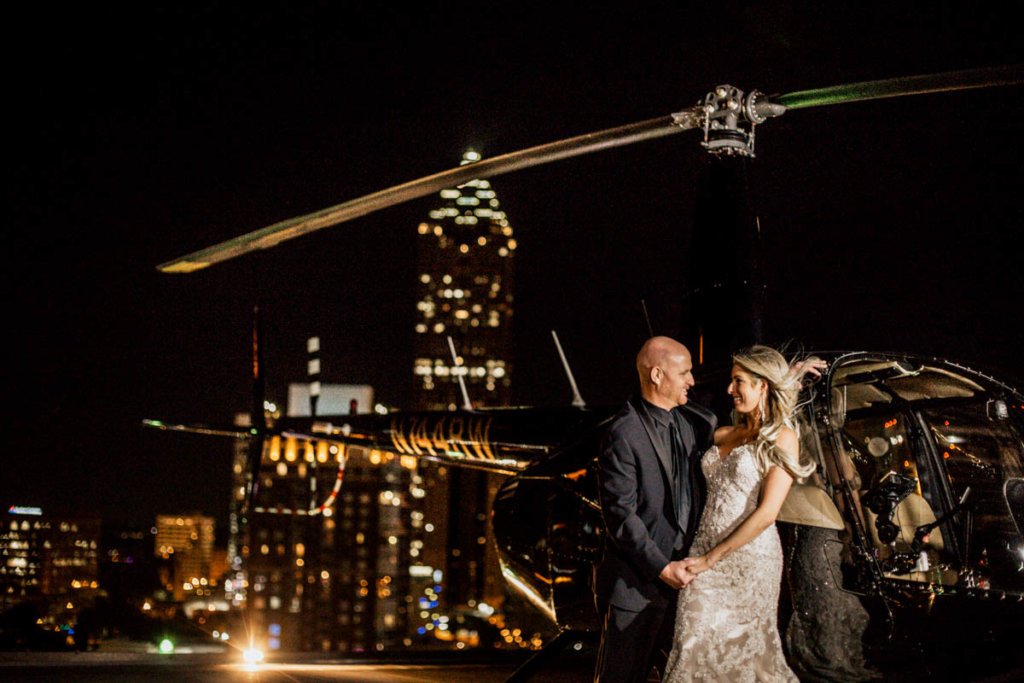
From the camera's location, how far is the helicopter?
420 centimetres

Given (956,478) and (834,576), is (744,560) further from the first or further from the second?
(956,478)

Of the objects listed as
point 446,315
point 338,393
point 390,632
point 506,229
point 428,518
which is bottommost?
point 390,632

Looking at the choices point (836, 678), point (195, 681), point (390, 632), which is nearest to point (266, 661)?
point (195, 681)

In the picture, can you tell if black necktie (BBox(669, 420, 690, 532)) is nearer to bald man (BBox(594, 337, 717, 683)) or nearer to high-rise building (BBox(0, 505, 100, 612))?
bald man (BBox(594, 337, 717, 683))

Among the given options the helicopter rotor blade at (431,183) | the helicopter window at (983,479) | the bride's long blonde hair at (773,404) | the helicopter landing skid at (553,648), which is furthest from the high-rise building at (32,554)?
the helicopter window at (983,479)

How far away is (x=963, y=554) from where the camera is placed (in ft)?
16.7

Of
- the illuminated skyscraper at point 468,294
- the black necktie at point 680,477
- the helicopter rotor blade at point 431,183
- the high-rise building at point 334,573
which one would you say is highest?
the illuminated skyscraper at point 468,294

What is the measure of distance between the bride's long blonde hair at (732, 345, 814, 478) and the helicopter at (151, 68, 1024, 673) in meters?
0.50

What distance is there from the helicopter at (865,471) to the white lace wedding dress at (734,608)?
0.44 metres

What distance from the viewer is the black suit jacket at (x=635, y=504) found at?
13.1 ft

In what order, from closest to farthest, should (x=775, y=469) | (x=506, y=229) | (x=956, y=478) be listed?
(x=775, y=469)
(x=956, y=478)
(x=506, y=229)

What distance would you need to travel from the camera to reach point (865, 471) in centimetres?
519

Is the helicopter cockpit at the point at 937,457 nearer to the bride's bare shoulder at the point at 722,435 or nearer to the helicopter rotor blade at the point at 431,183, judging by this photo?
the bride's bare shoulder at the point at 722,435

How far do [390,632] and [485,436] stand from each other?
142 metres
